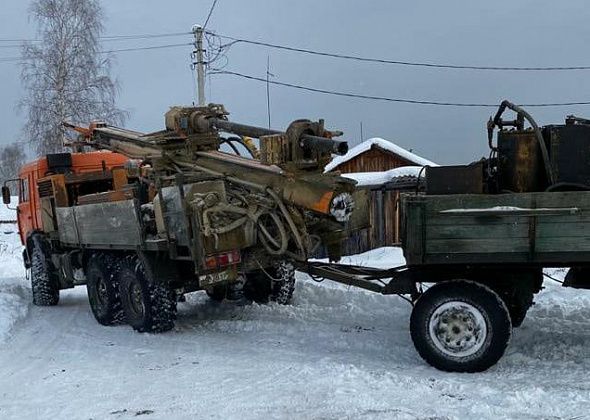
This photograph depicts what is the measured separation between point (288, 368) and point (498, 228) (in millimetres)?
2376

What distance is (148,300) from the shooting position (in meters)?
8.80

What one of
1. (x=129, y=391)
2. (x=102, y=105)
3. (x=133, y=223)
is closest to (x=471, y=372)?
(x=129, y=391)

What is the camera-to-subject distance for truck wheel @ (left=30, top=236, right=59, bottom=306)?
11.8 m

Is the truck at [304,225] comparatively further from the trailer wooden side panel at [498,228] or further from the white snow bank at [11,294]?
the white snow bank at [11,294]

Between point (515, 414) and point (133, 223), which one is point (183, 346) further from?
point (515, 414)

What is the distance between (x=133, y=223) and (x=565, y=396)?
5.49 metres

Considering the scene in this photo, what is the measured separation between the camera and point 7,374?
7246 mm

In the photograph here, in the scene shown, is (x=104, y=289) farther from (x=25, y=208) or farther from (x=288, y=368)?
(x=288, y=368)

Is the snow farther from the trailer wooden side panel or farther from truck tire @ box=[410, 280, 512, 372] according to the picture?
truck tire @ box=[410, 280, 512, 372]

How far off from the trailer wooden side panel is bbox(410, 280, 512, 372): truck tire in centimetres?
31

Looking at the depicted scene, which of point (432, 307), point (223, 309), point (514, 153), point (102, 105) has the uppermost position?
point (102, 105)

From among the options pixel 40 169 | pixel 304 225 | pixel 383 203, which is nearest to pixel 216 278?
pixel 304 225

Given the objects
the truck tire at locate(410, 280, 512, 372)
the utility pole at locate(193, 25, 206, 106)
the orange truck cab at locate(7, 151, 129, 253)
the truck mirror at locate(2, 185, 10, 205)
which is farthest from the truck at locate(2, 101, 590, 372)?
the utility pole at locate(193, 25, 206, 106)

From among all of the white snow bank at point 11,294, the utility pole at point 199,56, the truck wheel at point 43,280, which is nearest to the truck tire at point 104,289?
the white snow bank at point 11,294
